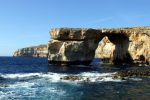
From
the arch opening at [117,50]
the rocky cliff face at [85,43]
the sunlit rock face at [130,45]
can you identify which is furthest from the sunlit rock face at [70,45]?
the arch opening at [117,50]

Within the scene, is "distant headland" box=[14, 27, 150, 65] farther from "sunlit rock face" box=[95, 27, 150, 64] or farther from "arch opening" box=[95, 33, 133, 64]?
"arch opening" box=[95, 33, 133, 64]

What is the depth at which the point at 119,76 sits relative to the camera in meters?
53.9

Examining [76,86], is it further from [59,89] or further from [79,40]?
[79,40]

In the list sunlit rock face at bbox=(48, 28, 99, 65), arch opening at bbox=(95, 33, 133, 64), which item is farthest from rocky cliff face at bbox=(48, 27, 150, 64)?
arch opening at bbox=(95, 33, 133, 64)

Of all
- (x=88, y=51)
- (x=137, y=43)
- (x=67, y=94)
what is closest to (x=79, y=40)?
(x=88, y=51)

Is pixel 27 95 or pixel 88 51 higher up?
pixel 88 51

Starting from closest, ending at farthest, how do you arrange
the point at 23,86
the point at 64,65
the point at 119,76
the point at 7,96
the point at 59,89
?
the point at 7,96, the point at 59,89, the point at 23,86, the point at 119,76, the point at 64,65

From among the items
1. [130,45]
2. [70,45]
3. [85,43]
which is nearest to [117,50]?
[130,45]

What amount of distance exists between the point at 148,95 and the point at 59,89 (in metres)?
10.9

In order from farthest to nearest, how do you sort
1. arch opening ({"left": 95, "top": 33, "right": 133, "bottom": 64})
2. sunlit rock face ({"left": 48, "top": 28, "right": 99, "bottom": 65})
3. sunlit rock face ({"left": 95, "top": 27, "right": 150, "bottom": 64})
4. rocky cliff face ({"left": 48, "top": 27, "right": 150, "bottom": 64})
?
arch opening ({"left": 95, "top": 33, "right": 133, "bottom": 64})
sunlit rock face ({"left": 95, "top": 27, "right": 150, "bottom": 64})
rocky cliff face ({"left": 48, "top": 27, "right": 150, "bottom": 64})
sunlit rock face ({"left": 48, "top": 28, "right": 99, "bottom": 65})

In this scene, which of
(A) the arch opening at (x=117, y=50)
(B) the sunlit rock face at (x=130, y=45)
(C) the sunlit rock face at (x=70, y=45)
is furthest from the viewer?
(A) the arch opening at (x=117, y=50)

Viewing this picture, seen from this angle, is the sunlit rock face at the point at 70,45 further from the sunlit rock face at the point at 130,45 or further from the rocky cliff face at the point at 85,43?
the sunlit rock face at the point at 130,45

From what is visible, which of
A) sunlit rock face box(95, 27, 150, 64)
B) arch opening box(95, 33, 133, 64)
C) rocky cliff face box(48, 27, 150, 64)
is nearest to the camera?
rocky cliff face box(48, 27, 150, 64)

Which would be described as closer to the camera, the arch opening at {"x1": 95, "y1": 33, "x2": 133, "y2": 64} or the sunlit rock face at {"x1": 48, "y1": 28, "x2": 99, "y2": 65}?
the sunlit rock face at {"x1": 48, "y1": 28, "x2": 99, "y2": 65}
